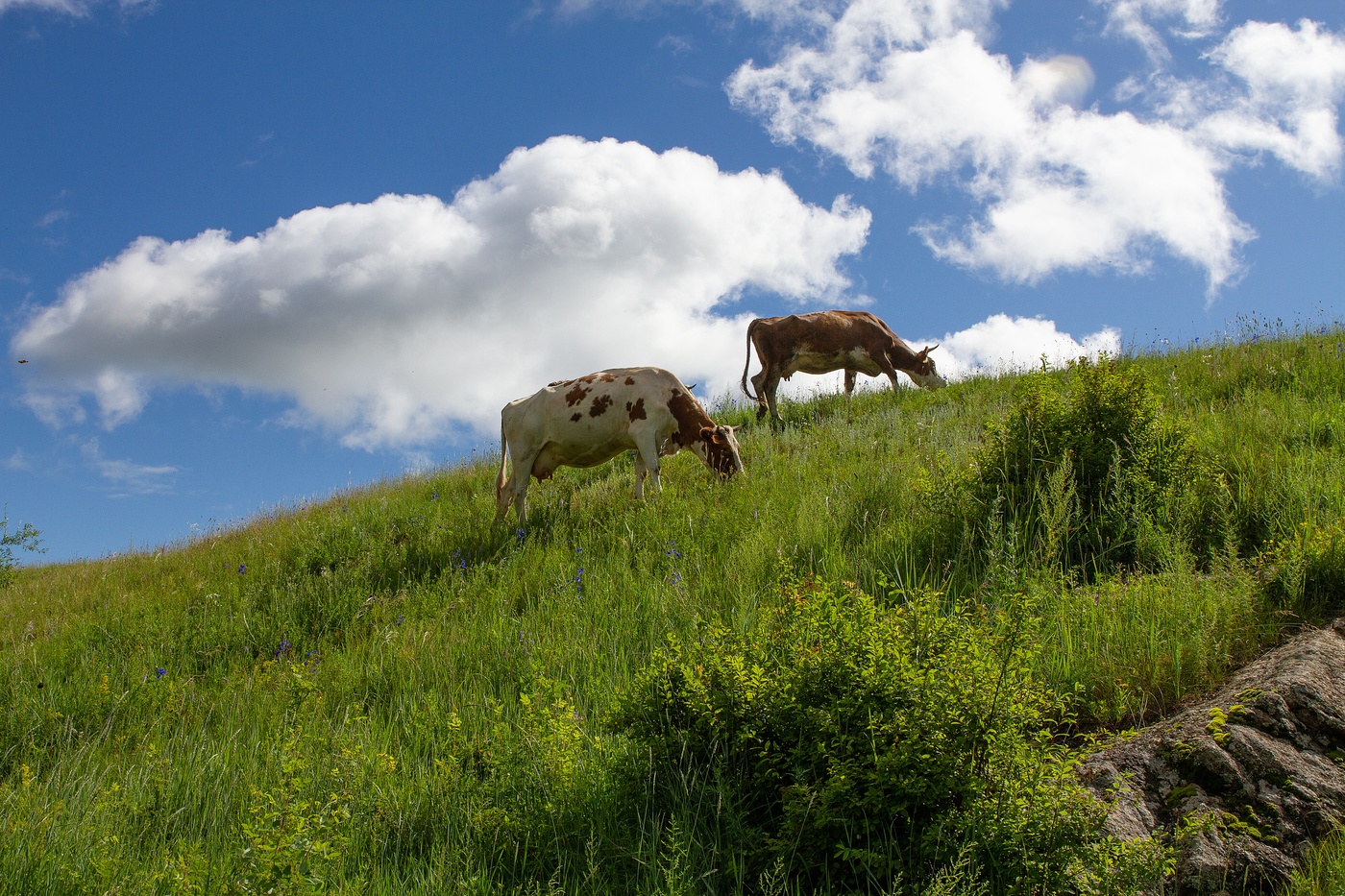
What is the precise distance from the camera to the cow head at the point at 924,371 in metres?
19.1

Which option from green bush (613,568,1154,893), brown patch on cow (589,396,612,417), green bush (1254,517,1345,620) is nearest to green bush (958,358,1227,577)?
green bush (1254,517,1345,620)

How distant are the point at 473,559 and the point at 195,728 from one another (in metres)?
4.13

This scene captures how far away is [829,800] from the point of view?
2.85 m

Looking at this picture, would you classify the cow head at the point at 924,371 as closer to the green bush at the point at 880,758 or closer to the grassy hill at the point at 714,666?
the grassy hill at the point at 714,666

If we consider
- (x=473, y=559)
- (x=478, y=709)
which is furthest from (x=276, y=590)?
(x=478, y=709)

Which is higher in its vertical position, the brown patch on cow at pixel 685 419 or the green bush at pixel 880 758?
the brown patch on cow at pixel 685 419

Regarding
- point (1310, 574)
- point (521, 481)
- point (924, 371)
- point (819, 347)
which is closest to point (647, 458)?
point (521, 481)

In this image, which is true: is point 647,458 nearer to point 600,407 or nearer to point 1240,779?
point 600,407

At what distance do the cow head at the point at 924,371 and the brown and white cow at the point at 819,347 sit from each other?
28 centimetres

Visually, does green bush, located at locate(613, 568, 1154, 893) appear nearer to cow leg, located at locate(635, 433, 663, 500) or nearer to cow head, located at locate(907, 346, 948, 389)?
cow leg, located at locate(635, 433, 663, 500)

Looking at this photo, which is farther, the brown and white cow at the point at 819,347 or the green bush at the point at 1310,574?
the brown and white cow at the point at 819,347

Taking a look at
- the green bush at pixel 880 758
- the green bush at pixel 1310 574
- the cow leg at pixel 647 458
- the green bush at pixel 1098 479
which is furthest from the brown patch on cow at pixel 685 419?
the green bush at pixel 880 758

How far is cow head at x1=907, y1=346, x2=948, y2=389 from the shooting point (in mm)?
A: 19062

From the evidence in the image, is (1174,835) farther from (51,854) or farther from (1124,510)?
(51,854)
